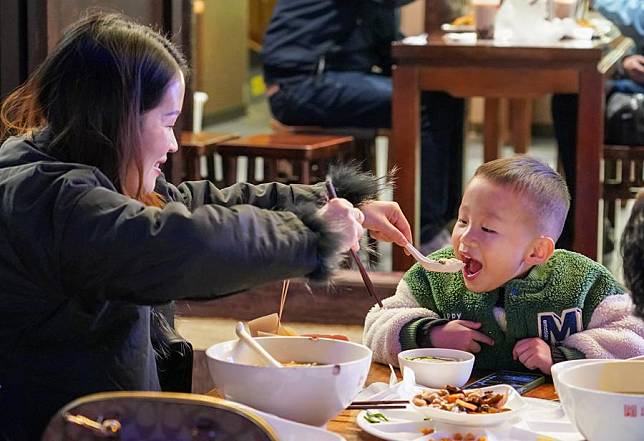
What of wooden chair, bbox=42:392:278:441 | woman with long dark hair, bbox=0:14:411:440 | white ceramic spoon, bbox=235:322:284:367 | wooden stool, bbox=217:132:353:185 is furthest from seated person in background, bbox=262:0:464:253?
wooden chair, bbox=42:392:278:441

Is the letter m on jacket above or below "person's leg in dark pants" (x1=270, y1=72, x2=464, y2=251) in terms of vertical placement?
above

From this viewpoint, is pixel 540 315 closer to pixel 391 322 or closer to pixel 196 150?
pixel 391 322

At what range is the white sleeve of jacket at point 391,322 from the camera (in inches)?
80.4

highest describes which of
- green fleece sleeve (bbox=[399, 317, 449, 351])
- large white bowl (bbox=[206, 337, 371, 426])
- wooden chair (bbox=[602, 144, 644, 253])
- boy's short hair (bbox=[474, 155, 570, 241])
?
boy's short hair (bbox=[474, 155, 570, 241])

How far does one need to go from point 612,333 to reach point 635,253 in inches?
20.8

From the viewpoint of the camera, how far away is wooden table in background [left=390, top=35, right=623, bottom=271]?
4.43 meters

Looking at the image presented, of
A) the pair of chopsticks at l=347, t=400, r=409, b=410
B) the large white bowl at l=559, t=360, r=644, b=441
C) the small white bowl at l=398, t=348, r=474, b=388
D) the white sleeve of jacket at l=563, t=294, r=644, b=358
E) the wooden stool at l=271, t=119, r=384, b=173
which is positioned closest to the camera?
the large white bowl at l=559, t=360, r=644, b=441

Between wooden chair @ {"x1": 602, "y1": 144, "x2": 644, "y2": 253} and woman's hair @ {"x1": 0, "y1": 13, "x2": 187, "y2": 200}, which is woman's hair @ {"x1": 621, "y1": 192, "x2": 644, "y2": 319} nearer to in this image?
woman's hair @ {"x1": 0, "y1": 13, "x2": 187, "y2": 200}

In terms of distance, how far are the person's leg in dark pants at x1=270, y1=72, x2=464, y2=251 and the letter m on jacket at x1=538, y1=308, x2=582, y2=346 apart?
10.2 feet

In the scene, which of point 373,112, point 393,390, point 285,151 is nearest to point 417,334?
point 393,390

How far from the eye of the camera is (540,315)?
6.68 feet

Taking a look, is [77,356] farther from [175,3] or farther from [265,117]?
[265,117]

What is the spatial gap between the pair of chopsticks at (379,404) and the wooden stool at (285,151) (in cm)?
320

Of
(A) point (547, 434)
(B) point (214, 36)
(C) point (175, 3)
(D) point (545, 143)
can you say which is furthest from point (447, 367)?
(B) point (214, 36)
